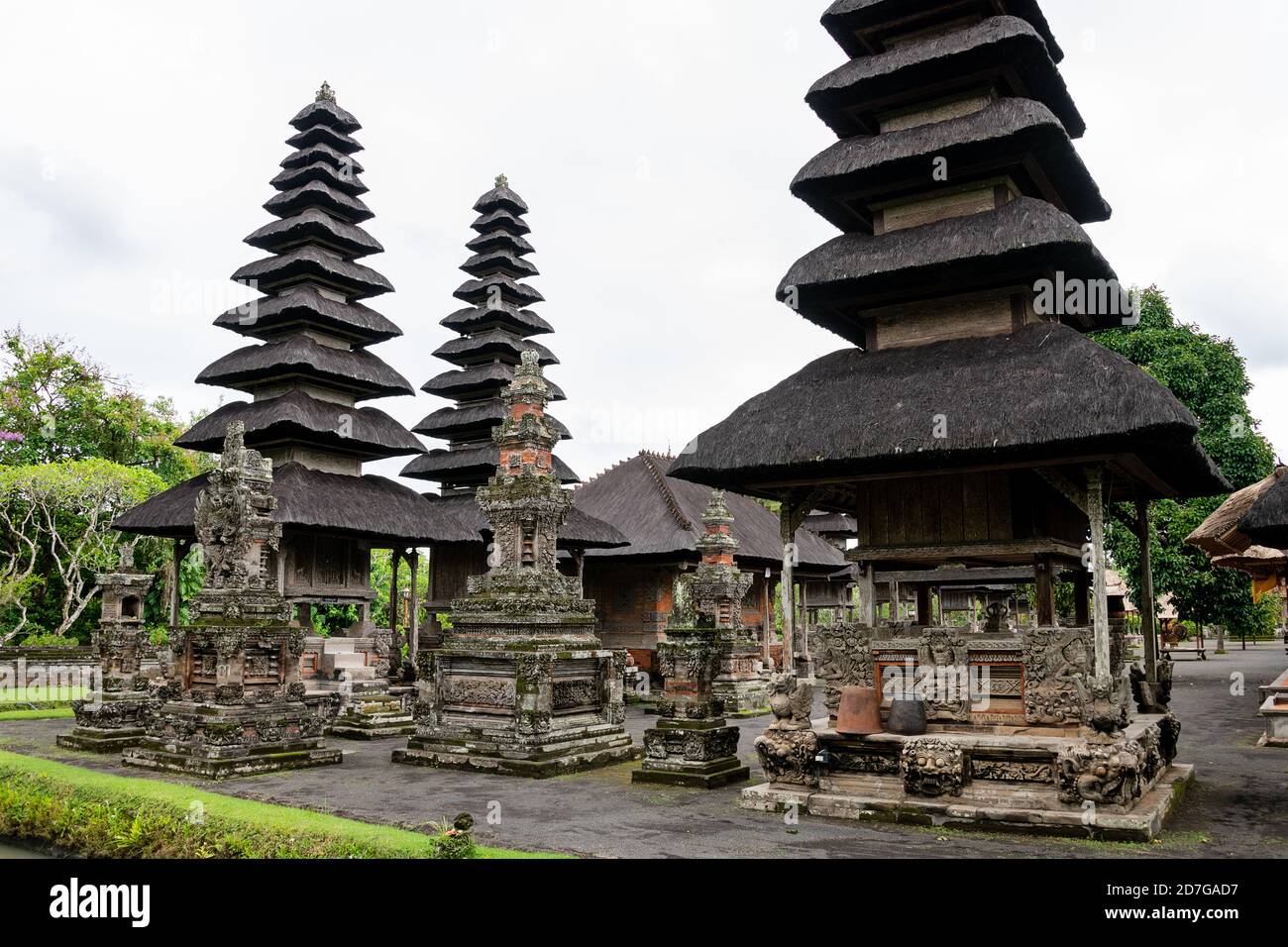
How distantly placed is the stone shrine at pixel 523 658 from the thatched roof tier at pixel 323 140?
52.6 ft

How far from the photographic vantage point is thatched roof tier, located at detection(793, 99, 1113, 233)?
38.9ft

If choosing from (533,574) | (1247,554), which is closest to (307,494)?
(533,574)

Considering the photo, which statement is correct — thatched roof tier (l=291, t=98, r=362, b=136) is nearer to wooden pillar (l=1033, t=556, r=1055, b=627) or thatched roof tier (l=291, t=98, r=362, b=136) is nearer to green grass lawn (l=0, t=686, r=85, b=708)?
green grass lawn (l=0, t=686, r=85, b=708)

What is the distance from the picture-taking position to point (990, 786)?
1007 cm

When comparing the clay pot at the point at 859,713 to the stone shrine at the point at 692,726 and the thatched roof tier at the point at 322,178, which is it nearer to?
the stone shrine at the point at 692,726

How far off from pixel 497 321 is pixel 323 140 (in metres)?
7.92

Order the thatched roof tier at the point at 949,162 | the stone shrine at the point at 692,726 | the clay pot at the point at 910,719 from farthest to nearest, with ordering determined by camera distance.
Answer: the stone shrine at the point at 692,726
the thatched roof tier at the point at 949,162
the clay pot at the point at 910,719

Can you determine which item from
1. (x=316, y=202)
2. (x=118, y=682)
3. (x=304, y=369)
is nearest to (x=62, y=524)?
(x=304, y=369)

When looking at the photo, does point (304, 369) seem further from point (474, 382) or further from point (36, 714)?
point (36, 714)

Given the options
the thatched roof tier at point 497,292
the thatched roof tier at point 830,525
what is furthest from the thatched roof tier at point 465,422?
the thatched roof tier at point 830,525

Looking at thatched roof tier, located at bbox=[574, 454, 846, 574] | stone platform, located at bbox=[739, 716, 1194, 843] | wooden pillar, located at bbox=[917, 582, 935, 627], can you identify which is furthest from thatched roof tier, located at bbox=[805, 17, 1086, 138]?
thatched roof tier, located at bbox=[574, 454, 846, 574]

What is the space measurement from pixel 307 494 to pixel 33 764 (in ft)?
38.8

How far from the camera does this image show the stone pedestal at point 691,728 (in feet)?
42.1

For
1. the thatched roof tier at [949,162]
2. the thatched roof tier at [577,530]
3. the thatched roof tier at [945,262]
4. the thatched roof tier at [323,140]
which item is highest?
the thatched roof tier at [323,140]
